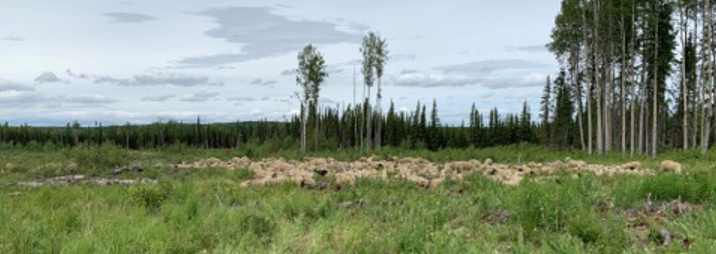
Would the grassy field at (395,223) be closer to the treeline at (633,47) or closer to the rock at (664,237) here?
the rock at (664,237)

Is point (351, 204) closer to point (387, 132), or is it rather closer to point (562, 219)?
point (562, 219)

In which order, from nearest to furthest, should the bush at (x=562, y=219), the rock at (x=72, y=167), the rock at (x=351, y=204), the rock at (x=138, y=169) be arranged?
the bush at (x=562, y=219), the rock at (x=351, y=204), the rock at (x=138, y=169), the rock at (x=72, y=167)

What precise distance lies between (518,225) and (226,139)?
70.9m

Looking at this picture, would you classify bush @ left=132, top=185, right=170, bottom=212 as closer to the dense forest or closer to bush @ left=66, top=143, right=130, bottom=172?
bush @ left=66, top=143, right=130, bottom=172

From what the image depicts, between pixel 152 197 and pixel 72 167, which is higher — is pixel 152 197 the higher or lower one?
the higher one

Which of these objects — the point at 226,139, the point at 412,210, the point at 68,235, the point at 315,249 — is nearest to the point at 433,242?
the point at 315,249

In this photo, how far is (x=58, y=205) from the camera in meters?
7.75

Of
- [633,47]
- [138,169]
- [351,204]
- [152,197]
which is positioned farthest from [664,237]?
[633,47]

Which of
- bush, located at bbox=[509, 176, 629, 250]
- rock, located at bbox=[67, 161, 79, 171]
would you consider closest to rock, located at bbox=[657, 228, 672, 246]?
bush, located at bbox=[509, 176, 629, 250]

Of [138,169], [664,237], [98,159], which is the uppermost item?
[664,237]

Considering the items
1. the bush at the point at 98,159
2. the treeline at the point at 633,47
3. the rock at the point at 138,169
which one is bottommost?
the rock at the point at 138,169

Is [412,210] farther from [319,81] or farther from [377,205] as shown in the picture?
[319,81]

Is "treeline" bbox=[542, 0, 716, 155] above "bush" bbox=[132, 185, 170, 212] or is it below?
above

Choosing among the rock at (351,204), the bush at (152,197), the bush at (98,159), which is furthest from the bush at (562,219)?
the bush at (98,159)
